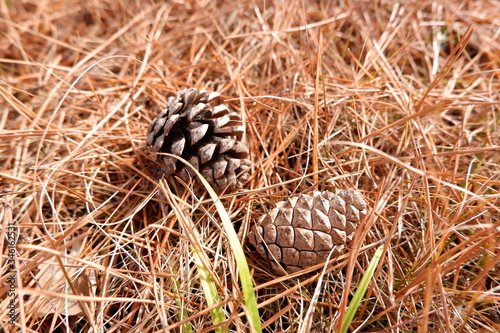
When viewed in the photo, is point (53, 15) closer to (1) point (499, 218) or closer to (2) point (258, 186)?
(2) point (258, 186)

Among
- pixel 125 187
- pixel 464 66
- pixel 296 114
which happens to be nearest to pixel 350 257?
pixel 296 114

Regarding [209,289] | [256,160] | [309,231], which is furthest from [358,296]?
[256,160]

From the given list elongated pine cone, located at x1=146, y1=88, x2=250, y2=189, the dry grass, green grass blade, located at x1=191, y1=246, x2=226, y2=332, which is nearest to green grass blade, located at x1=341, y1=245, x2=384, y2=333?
the dry grass

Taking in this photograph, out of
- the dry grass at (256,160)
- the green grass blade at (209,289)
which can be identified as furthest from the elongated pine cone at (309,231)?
the green grass blade at (209,289)

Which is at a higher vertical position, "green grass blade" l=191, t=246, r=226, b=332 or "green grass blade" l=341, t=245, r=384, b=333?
"green grass blade" l=191, t=246, r=226, b=332

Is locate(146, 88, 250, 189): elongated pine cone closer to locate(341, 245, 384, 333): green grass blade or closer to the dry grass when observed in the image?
the dry grass

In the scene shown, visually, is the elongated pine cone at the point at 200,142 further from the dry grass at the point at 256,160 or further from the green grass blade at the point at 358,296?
the green grass blade at the point at 358,296
